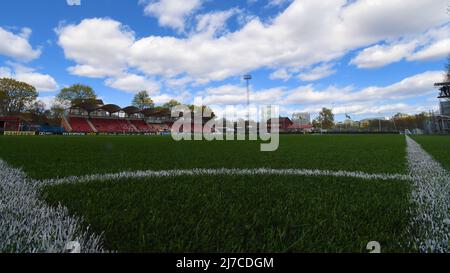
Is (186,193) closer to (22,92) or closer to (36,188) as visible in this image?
(36,188)

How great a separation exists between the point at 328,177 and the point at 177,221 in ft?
6.74

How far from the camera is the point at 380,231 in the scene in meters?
1.38

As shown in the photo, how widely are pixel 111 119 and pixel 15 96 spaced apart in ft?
52.1

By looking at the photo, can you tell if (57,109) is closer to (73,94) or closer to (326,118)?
(73,94)

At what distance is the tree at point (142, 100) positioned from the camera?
214 ft

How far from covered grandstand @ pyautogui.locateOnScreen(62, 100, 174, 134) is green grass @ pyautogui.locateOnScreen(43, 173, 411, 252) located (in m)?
45.7

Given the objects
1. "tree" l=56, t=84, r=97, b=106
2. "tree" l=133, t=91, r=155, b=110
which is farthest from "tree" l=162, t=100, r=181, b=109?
"tree" l=56, t=84, r=97, b=106

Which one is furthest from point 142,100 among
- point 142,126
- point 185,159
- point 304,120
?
point 185,159

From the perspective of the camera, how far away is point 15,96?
157ft

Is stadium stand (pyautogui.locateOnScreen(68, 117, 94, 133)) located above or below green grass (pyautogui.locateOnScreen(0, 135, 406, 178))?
above

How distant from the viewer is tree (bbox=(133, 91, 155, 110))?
6531 centimetres

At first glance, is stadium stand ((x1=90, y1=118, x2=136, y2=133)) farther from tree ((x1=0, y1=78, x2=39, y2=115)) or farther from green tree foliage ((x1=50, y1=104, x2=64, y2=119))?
tree ((x1=0, y1=78, x2=39, y2=115))

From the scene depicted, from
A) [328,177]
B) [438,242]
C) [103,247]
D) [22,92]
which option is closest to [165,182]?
[103,247]

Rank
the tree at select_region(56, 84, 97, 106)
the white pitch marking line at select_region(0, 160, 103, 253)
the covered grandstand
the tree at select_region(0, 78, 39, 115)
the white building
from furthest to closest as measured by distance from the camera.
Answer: the white building → the tree at select_region(56, 84, 97, 106) → the covered grandstand → the tree at select_region(0, 78, 39, 115) → the white pitch marking line at select_region(0, 160, 103, 253)
